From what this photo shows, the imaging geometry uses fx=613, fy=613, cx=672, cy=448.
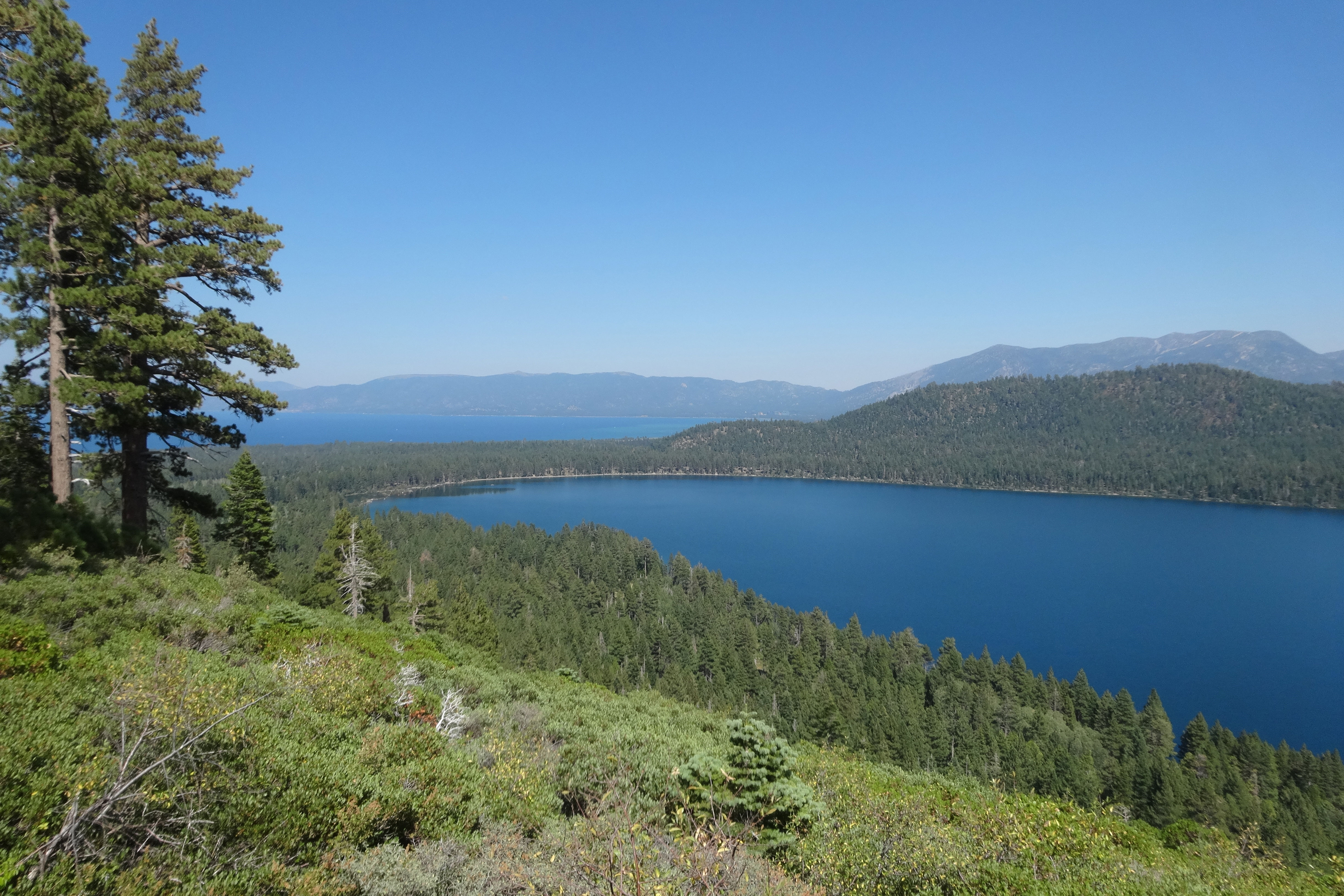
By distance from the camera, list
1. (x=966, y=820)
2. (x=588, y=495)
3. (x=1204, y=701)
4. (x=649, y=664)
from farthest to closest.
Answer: (x=588, y=495) < (x=649, y=664) < (x=1204, y=701) < (x=966, y=820)

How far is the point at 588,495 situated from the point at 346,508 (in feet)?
411

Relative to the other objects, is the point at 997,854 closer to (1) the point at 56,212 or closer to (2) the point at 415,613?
(1) the point at 56,212

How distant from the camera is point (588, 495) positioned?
156 metres

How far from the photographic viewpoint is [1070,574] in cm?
7912

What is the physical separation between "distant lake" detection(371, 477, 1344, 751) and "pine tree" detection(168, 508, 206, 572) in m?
54.4

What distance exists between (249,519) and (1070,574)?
88.6 m

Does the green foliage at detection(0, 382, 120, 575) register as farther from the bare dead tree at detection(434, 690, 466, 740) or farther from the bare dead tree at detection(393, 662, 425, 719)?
the bare dead tree at detection(434, 690, 466, 740)

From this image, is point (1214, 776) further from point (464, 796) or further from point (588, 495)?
point (588, 495)

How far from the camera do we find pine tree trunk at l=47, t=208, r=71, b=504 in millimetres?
11078

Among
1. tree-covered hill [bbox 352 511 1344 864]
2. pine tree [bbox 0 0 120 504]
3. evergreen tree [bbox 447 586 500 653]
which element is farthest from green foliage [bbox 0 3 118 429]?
evergreen tree [bbox 447 586 500 653]

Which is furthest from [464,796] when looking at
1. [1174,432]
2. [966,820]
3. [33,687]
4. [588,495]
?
[1174,432]

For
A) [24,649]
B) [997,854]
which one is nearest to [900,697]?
[997,854]

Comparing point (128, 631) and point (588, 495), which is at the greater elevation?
point (128, 631)

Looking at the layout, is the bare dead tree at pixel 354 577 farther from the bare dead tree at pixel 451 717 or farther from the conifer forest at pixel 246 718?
the bare dead tree at pixel 451 717
